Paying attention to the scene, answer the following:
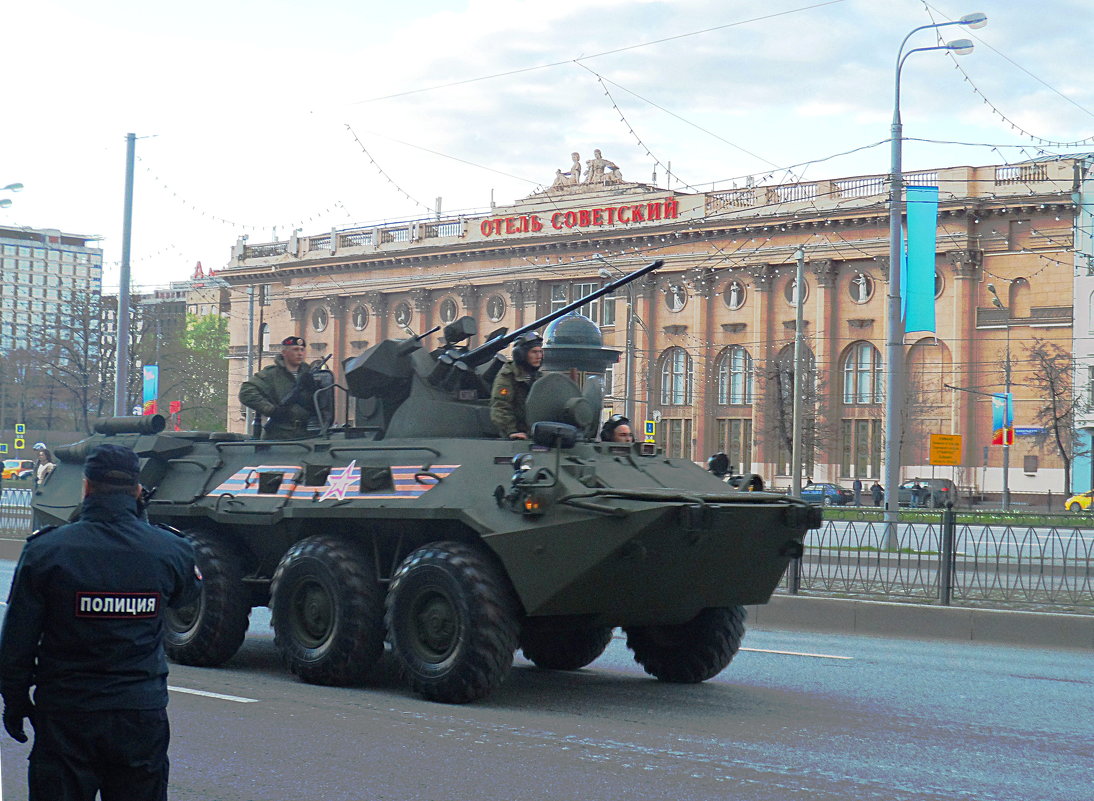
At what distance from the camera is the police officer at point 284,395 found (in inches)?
452

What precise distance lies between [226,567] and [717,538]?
145 inches

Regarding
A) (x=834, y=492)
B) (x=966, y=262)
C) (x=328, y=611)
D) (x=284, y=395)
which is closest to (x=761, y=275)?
(x=966, y=262)

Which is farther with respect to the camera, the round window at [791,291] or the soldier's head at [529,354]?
the round window at [791,291]

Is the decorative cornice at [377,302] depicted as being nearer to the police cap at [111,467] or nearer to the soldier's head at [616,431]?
the soldier's head at [616,431]

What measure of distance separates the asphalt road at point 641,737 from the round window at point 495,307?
203ft

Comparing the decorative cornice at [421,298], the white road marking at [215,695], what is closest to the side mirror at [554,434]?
the white road marking at [215,695]

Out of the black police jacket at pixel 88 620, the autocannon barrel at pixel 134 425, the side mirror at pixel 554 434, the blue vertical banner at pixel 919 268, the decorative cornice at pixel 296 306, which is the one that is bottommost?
the black police jacket at pixel 88 620

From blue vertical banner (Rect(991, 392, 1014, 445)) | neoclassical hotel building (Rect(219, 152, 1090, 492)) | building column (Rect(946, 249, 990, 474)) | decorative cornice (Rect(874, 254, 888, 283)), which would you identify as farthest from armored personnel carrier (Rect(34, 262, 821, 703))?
building column (Rect(946, 249, 990, 474))

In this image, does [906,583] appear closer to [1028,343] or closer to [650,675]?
[650,675]

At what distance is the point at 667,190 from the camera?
65.6m

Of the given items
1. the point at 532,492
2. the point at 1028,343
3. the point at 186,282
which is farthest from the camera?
the point at 186,282

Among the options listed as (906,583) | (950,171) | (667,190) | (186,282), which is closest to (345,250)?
(667,190)

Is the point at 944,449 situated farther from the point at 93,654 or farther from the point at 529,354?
the point at 93,654

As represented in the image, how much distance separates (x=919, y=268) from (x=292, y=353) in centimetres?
1958
